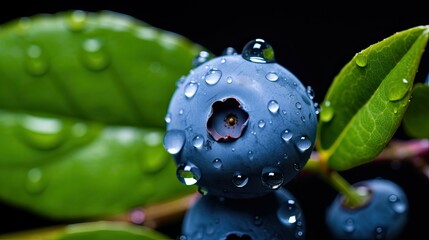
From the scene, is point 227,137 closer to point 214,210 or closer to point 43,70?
point 214,210

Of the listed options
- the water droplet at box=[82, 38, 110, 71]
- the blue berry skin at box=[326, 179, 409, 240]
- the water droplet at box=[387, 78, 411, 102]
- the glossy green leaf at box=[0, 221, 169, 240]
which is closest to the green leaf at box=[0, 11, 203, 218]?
the water droplet at box=[82, 38, 110, 71]

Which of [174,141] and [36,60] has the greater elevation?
[36,60]

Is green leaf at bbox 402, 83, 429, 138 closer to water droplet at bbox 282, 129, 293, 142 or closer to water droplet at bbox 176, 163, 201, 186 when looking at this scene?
water droplet at bbox 282, 129, 293, 142

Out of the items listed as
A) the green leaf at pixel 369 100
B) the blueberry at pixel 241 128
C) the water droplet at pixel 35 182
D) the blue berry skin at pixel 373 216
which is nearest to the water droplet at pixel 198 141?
the blueberry at pixel 241 128

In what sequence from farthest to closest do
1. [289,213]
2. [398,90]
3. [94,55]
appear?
1. [94,55]
2. [289,213]
3. [398,90]

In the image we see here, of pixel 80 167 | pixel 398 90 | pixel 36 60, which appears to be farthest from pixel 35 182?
pixel 398 90

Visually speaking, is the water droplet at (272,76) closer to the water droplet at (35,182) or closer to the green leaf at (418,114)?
the green leaf at (418,114)

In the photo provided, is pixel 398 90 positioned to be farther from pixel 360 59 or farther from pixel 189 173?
pixel 189 173
